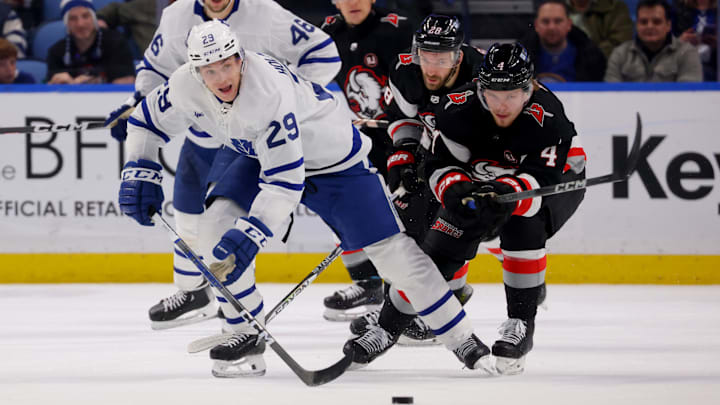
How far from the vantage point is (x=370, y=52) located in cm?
449

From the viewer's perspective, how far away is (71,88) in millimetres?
5395

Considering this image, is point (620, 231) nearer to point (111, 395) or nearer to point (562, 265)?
point (562, 265)

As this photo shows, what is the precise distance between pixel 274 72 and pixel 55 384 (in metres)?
1.07

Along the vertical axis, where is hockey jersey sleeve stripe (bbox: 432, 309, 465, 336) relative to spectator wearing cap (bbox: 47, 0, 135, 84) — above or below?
below

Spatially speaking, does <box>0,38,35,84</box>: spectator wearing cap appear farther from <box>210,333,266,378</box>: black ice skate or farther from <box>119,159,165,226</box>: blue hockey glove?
<box>210,333,266,378</box>: black ice skate

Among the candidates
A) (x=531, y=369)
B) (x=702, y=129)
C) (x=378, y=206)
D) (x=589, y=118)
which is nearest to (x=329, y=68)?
(x=378, y=206)

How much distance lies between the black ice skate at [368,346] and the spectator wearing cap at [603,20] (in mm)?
2842

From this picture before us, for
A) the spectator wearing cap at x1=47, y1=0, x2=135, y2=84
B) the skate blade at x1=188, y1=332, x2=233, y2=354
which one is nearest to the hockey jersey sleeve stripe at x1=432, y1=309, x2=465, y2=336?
the skate blade at x1=188, y1=332, x2=233, y2=354

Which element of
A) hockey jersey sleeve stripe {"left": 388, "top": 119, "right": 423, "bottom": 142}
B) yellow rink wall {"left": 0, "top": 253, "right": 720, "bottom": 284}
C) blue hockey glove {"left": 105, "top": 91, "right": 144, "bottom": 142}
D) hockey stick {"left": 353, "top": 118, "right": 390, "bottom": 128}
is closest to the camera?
hockey jersey sleeve stripe {"left": 388, "top": 119, "right": 423, "bottom": 142}

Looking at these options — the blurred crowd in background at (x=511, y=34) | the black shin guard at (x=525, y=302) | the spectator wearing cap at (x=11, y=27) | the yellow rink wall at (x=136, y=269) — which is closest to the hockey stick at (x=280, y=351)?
the black shin guard at (x=525, y=302)

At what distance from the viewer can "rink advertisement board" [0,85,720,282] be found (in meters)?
5.23

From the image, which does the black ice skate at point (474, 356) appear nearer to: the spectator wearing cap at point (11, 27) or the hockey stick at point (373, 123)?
the hockey stick at point (373, 123)

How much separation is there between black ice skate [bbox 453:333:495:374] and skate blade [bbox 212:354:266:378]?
1.90 feet

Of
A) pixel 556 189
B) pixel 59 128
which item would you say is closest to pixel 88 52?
pixel 59 128
